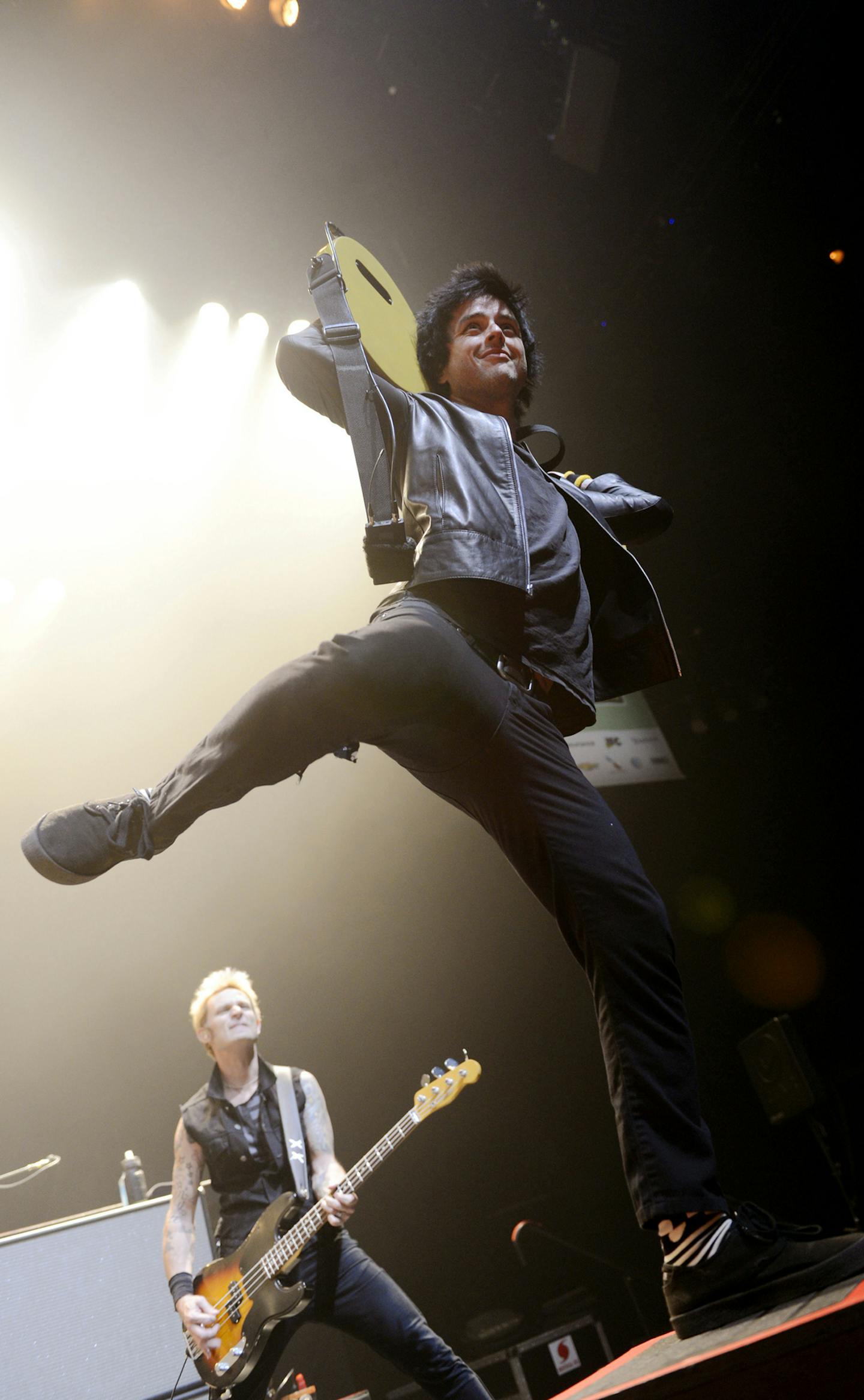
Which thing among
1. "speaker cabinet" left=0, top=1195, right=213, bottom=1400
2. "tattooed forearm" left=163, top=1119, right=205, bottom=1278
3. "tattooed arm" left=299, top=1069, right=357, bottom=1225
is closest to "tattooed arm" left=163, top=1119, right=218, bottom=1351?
"tattooed forearm" left=163, top=1119, right=205, bottom=1278

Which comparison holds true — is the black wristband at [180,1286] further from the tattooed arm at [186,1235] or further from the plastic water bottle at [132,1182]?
the plastic water bottle at [132,1182]

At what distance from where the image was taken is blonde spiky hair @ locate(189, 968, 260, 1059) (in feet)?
12.1

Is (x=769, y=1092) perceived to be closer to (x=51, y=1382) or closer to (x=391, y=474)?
(x=51, y=1382)

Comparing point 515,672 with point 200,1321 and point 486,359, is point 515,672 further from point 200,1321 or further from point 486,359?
point 200,1321

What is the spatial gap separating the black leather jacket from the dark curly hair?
426 mm

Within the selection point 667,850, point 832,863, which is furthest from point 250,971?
point 832,863

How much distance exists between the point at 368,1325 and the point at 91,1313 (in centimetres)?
99

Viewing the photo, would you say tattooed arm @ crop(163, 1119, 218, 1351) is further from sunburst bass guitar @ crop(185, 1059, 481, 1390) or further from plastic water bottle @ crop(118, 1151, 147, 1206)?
plastic water bottle @ crop(118, 1151, 147, 1206)

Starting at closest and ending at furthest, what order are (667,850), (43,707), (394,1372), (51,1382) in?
1. (51,1382)
2. (394,1372)
3. (43,707)
4. (667,850)

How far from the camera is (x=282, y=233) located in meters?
4.45

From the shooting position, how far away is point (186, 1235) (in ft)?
10.4

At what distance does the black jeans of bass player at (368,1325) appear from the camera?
2896 mm

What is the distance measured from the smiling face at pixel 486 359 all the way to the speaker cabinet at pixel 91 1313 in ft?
10.5

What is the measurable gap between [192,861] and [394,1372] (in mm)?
2525
